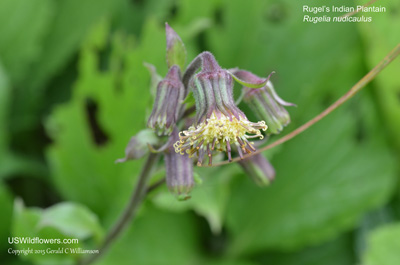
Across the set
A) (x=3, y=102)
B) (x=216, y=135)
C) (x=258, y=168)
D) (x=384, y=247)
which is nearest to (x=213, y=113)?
(x=216, y=135)

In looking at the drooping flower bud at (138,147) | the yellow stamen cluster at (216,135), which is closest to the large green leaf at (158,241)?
the drooping flower bud at (138,147)

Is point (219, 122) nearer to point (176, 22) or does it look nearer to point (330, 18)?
point (176, 22)

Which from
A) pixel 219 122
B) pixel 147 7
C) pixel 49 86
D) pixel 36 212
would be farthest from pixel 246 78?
pixel 49 86

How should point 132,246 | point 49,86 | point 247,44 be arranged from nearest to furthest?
1. point 132,246
2. point 247,44
3. point 49,86

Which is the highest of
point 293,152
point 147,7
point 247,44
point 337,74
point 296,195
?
point 147,7

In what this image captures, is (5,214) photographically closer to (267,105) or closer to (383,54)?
(267,105)

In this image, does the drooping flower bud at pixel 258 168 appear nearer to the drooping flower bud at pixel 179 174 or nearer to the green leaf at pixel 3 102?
the drooping flower bud at pixel 179 174

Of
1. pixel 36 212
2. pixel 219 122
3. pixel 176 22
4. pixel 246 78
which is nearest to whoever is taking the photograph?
pixel 219 122
